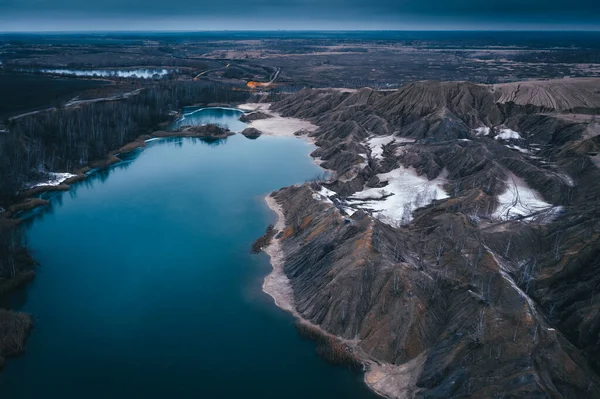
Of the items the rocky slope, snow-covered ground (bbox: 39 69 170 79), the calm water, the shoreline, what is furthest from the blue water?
the shoreline

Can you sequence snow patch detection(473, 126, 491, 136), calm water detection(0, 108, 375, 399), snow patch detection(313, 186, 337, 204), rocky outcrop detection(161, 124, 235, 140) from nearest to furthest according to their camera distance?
calm water detection(0, 108, 375, 399) < snow patch detection(313, 186, 337, 204) < snow patch detection(473, 126, 491, 136) < rocky outcrop detection(161, 124, 235, 140)

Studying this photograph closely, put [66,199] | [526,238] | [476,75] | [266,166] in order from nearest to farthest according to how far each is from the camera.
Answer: [526,238] < [66,199] < [266,166] < [476,75]

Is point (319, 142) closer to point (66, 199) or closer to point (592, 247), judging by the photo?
point (66, 199)

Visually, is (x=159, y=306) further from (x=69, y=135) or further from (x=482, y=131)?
(x=482, y=131)

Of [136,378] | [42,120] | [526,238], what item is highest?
[42,120]

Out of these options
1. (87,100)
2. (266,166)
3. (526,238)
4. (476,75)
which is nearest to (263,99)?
(87,100)

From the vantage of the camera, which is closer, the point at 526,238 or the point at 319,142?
the point at 526,238

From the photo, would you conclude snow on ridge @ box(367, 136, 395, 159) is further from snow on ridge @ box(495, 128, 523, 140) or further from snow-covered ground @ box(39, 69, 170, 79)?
snow-covered ground @ box(39, 69, 170, 79)
